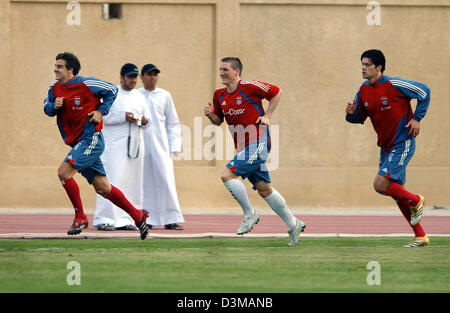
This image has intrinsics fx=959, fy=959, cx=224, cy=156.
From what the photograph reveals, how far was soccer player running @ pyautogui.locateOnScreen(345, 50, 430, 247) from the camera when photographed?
35.6ft

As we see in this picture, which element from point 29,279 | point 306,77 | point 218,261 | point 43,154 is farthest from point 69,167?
point 306,77

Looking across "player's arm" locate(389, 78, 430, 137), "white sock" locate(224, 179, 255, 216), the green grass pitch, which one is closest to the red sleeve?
"white sock" locate(224, 179, 255, 216)

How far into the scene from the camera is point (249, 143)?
36.0 ft

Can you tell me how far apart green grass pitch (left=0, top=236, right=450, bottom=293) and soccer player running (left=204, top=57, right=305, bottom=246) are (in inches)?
14.5

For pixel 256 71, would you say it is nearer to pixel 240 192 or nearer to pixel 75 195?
pixel 75 195

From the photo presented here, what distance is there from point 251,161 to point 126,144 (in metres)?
3.47

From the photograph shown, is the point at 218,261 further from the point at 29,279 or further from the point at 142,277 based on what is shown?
the point at 29,279

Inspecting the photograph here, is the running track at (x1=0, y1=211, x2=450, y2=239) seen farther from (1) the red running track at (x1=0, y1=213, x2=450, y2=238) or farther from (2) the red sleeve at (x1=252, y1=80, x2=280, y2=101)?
(2) the red sleeve at (x1=252, y1=80, x2=280, y2=101)

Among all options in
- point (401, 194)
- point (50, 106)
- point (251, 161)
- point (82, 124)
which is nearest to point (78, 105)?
point (82, 124)

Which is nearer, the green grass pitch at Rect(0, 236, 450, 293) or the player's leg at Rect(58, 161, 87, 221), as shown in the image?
the green grass pitch at Rect(0, 236, 450, 293)

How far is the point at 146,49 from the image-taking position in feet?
62.6

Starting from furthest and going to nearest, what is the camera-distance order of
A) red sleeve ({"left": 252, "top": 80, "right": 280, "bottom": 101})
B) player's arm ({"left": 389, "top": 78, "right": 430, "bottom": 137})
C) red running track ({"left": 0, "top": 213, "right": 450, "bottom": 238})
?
1. red running track ({"left": 0, "top": 213, "right": 450, "bottom": 238})
2. red sleeve ({"left": 252, "top": 80, "right": 280, "bottom": 101})
3. player's arm ({"left": 389, "top": 78, "right": 430, "bottom": 137})

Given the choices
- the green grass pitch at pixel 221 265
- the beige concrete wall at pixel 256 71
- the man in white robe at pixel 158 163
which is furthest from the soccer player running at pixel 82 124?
the beige concrete wall at pixel 256 71

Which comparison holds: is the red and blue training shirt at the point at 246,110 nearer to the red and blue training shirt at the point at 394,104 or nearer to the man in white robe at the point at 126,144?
the red and blue training shirt at the point at 394,104
